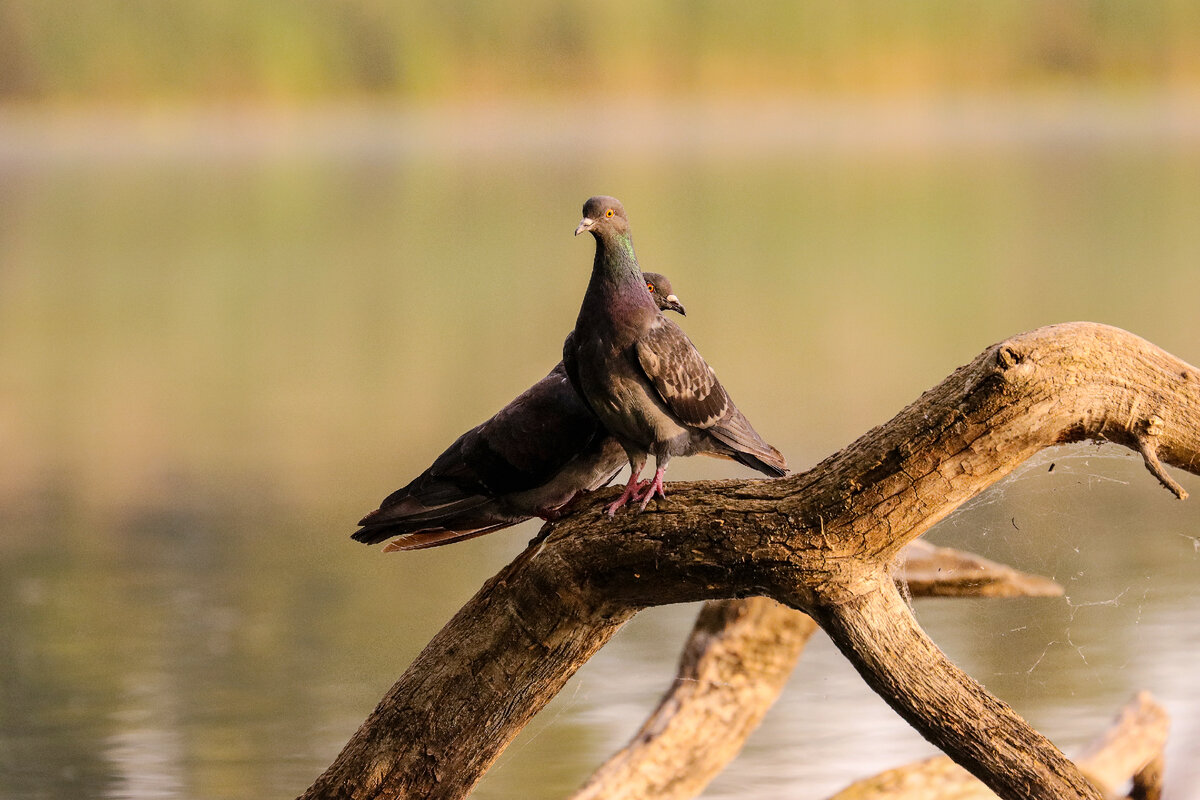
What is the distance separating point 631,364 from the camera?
10.3 ft

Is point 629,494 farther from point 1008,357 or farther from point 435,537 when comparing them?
point 1008,357

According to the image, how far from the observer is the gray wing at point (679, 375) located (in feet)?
10.3

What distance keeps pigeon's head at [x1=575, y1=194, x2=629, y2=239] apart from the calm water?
107 centimetres

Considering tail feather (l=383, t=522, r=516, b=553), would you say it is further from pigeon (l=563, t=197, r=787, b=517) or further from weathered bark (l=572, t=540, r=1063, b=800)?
weathered bark (l=572, t=540, r=1063, b=800)

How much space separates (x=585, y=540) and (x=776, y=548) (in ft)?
1.43

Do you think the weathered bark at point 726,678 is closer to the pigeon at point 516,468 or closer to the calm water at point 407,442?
the calm water at point 407,442

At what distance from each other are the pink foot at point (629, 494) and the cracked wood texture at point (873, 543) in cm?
3

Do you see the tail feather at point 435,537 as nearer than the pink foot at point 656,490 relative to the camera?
No

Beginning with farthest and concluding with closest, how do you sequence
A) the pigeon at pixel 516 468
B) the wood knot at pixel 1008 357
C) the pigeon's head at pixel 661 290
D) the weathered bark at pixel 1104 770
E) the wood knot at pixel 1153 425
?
the weathered bark at pixel 1104 770 → the pigeon's head at pixel 661 290 → the pigeon at pixel 516 468 → the wood knot at pixel 1153 425 → the wood knot at pixel 1008 357

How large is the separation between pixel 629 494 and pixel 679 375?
0.29 m

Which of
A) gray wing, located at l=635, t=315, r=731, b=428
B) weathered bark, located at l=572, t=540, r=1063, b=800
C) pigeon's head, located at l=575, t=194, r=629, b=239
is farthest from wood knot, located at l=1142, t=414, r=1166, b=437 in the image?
weathered bark, located at l=572, t=540, r=1063, b=800

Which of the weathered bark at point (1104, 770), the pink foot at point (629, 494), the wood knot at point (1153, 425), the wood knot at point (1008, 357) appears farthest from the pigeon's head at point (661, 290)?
the weathered bark at point (1104, 770)

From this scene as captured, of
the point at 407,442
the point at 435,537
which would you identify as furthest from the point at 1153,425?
the point at 407,442

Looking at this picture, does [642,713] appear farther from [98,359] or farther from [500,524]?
[98,359]
